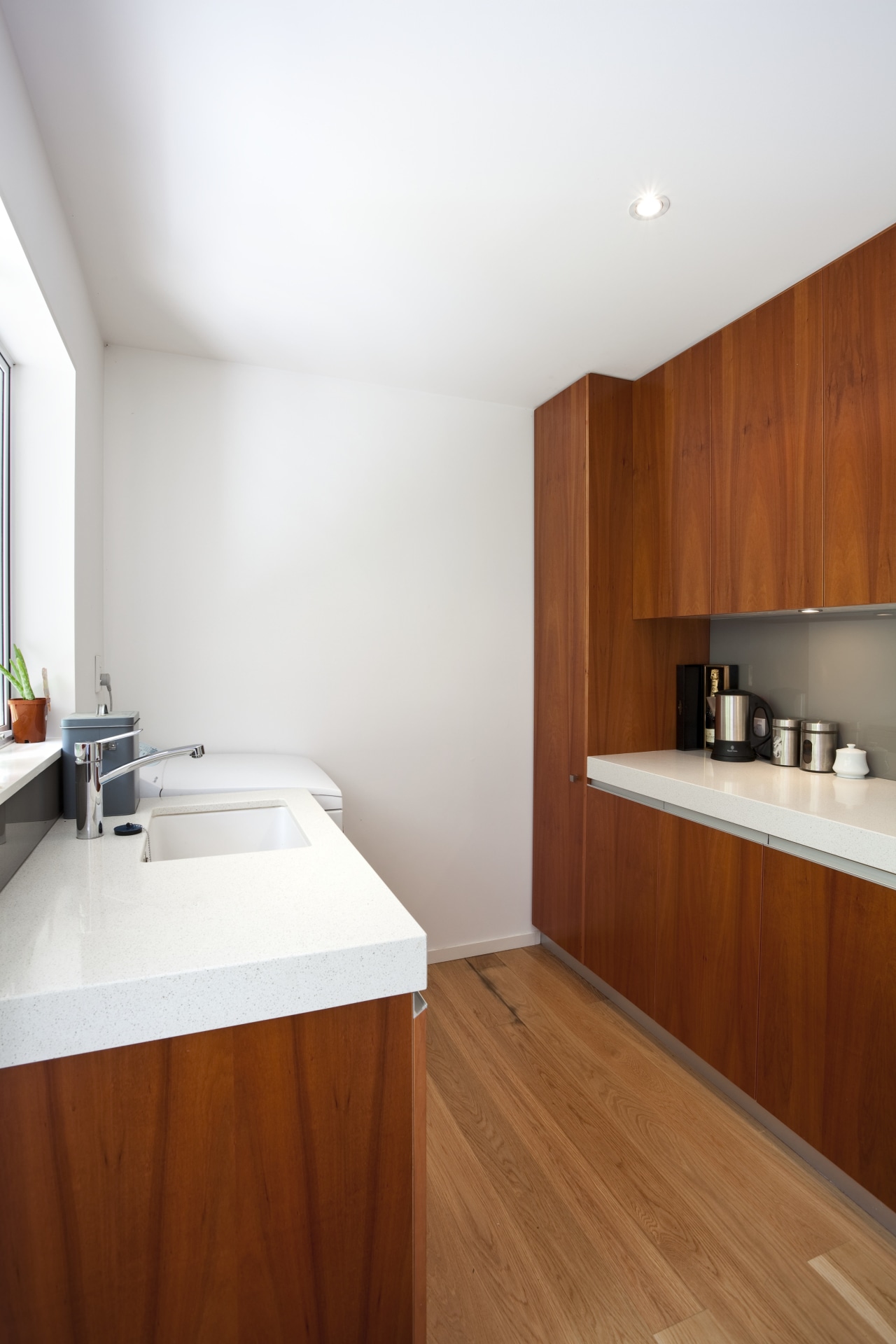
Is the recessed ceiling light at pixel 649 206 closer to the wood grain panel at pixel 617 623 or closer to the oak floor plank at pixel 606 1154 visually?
the wood grain panel at pixel 617 623

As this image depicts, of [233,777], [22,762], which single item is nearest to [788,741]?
[233,777]

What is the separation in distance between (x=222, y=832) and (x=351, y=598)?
1.15m

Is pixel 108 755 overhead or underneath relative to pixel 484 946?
overhead

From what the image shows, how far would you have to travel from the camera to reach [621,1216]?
1556 mm

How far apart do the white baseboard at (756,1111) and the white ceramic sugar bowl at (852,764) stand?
0.95 metres

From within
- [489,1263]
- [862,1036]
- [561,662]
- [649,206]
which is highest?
[649,206]

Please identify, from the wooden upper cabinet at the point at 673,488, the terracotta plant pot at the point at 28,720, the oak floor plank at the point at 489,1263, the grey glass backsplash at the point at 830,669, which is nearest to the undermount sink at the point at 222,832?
the terracotta plant pot at the point at 28,720

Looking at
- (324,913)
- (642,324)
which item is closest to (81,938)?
(324,913)

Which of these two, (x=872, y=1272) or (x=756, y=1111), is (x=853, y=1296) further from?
(x=756, y=1111)

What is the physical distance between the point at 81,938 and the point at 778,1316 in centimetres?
149

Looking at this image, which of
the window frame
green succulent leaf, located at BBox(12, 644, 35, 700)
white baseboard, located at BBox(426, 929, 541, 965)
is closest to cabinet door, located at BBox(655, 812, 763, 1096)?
white baseboard, located at BBox(426, 929, 541, 965)

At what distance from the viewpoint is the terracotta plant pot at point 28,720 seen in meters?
1.55

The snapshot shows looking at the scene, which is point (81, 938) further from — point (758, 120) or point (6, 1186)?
point (758, 120)

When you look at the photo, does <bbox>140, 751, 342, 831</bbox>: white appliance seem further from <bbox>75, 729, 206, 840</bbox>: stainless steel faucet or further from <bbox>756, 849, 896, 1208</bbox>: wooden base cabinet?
<bbox>756, 849, 896, 1208</bbox>: wooden base cabinet
